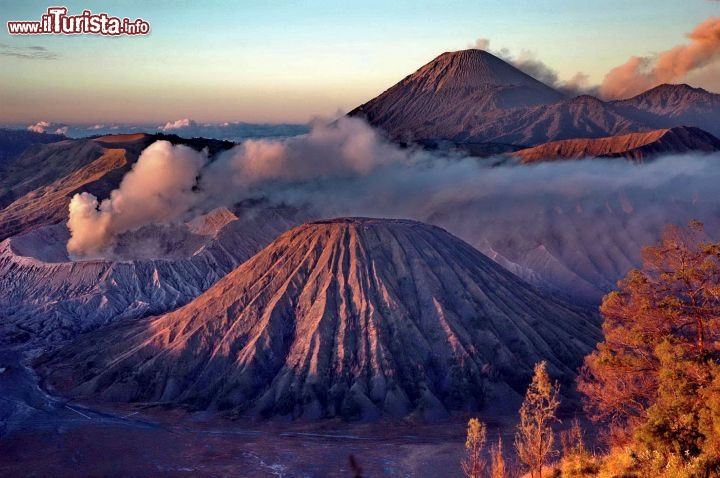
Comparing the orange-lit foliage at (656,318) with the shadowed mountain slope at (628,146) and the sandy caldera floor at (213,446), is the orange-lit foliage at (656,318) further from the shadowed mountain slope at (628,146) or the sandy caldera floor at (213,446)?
the shadowed mountain slope at (628,146)

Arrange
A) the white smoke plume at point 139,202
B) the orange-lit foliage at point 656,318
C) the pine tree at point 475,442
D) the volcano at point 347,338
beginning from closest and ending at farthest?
the orange-lit foliage at point 656,318 < the pine tree at point 475,442 < the volcano at point 347,338 < the white smoke plume at point 139,202

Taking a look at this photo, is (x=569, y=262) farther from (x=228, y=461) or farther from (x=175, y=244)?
Answer: (x=228, y=461)

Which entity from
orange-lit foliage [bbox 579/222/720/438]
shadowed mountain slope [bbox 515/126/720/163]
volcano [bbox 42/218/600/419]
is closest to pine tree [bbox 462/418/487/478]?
orange-lit foliage [bbox 579/222/720/438]

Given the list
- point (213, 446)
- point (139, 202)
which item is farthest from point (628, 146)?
point (213, 446)

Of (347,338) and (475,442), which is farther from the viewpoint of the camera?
(347,338)

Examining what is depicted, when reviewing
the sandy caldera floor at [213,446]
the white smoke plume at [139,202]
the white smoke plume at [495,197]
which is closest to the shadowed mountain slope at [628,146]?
the white smoke plume at [495,197]

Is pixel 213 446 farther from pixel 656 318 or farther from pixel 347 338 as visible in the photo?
pixel 656 318
